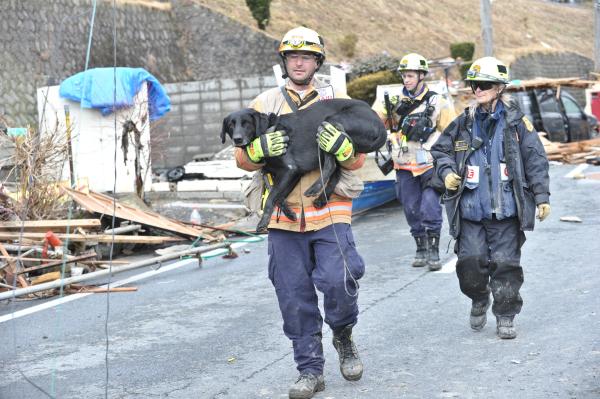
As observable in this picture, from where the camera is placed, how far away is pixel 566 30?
66625 mm

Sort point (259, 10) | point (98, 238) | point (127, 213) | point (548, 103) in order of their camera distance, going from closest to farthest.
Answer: point (98, 238)
point (127, 213)
point (548, 103)
point (259, 10)

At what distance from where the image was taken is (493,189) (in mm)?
6875

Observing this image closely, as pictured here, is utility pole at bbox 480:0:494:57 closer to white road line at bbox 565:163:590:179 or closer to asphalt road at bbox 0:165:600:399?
white road line at bbox 565:163:590:179

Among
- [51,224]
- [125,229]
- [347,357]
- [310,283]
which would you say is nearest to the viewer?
[310,283]

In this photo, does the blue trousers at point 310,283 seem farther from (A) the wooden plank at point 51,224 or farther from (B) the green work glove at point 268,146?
(A) the wooden plank at point 51,224

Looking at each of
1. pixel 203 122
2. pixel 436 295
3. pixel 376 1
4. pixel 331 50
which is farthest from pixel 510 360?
pixel 376 1

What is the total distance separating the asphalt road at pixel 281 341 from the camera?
5867mm

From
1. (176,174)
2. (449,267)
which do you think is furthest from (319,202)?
(176,174)

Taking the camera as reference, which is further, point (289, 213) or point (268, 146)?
point (289, 213)

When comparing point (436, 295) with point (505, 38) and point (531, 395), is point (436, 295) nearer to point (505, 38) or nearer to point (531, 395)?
point (531, 395)

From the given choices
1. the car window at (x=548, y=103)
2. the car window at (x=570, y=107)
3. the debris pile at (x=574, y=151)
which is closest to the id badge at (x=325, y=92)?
the debris pile at (x=574, y=151)

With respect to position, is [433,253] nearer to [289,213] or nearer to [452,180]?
[452,180]

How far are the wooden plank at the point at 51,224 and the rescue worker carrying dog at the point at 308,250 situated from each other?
5.03m

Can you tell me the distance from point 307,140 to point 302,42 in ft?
1.79
